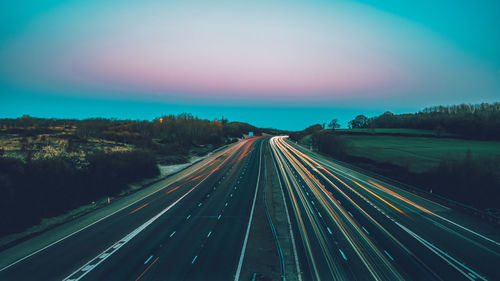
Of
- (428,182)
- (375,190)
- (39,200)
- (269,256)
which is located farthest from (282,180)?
(39,200)

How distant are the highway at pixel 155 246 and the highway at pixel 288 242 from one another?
0.24 feet

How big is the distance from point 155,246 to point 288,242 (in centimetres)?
967

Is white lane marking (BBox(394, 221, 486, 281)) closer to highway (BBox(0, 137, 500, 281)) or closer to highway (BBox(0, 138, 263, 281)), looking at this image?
highway (BBox(0, 137, 500, 281))

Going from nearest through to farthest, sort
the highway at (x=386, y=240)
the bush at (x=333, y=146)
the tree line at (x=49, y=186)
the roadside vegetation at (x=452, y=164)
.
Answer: the highway at (x=386, y=240) < the tree line at (x=49, y=186) < the roadside vegetation at (x=452, y=164) < the bush at (x=333, y=146)

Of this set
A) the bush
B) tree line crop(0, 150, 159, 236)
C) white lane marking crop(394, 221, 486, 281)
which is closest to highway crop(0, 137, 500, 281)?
white lane marking crop(394, 221, 486, 281)

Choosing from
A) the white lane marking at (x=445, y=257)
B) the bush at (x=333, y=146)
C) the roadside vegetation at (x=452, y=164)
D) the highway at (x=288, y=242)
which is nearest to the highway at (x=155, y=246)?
the highway at (x=288, y=242)

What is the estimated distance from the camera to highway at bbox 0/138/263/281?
13.8m

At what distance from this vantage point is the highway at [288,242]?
542 inches

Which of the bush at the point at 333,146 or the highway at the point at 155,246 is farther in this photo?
the bush at the point at 333,146

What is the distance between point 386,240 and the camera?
17.5m

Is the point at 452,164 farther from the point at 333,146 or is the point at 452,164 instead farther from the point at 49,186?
the point at 49,186

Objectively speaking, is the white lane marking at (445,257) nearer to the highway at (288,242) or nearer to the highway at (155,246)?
the highway at (288,242)

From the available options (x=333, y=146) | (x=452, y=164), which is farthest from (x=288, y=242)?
(x=333, y=146)

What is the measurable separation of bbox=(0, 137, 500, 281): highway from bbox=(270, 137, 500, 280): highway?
0.23ft
